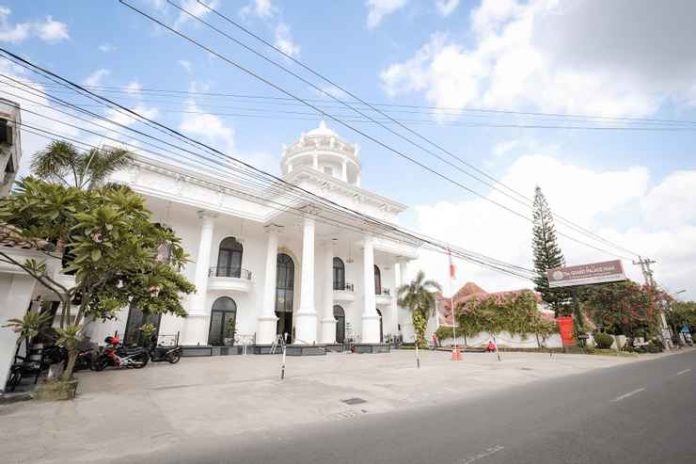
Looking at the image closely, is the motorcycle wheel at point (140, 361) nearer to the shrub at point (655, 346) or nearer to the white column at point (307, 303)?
the white column at point (307, 303)

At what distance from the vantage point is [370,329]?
21.1 metres

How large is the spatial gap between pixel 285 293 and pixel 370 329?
679cm

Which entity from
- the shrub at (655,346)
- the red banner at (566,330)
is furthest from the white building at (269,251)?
the shrub at (655,346)

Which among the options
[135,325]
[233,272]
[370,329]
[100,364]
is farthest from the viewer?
[233,272]

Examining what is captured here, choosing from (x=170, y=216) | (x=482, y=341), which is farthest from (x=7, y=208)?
(x=482, y=341)

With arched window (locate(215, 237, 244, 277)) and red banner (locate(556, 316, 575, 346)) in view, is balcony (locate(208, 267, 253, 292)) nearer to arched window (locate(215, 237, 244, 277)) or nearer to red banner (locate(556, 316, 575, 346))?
arched window (locate(215, 237, 244, 277))

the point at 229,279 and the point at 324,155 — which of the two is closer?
the point at 229,279

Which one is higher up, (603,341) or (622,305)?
(622,305)

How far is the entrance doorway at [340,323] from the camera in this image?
2598 cm

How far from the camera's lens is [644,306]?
24234mm

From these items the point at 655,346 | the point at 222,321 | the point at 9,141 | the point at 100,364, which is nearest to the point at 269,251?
the point at 222,321

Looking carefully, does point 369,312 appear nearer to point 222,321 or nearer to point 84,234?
point 222,321

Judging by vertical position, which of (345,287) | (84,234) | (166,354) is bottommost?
(166,354)

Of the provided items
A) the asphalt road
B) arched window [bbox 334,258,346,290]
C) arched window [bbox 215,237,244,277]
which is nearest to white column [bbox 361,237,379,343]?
arched window [bbox 334,258,346,290]
